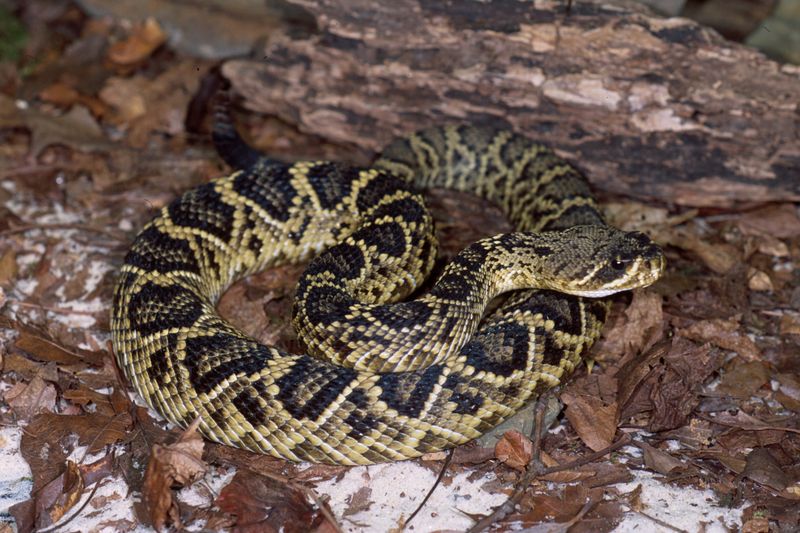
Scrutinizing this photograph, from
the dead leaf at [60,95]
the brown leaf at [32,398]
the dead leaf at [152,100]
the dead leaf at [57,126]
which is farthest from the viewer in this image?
the dead leaf at [60,95]

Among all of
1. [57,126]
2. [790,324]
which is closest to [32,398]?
[57,126]

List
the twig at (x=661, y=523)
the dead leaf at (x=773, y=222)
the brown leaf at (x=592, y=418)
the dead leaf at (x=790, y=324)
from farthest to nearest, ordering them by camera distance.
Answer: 1. the dead leaf at (x=773, y=222)
2. the dead leaf at (x=790, y=324)
3. the brown leaf at (x=592, y=418)
4. the twig at (x=661, y=523)

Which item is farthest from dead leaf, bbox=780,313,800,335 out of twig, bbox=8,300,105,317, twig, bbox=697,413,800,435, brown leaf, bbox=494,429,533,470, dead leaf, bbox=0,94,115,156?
dead leaf, bbox=0,94,115,156

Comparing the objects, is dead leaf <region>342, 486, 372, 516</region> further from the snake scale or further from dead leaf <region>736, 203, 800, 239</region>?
dead leaf <region>736, 203, 800, 239</region>

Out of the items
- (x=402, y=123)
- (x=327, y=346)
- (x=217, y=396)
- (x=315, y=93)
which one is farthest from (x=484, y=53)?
(x=217, y=396)

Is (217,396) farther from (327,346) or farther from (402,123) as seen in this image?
(402,123)

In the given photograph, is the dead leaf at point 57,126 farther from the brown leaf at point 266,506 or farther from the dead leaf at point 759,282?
the dead leaf at point 759,282

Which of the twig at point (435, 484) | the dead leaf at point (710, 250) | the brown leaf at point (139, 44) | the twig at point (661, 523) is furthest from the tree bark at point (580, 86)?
the twig at point (661, 523)
